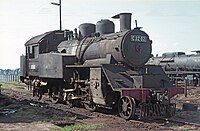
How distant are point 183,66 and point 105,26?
17.6 metres

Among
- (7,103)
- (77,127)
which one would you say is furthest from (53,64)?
(77,127)

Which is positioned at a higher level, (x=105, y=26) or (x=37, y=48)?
(x=105, y=26)

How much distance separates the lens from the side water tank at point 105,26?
15148 mm

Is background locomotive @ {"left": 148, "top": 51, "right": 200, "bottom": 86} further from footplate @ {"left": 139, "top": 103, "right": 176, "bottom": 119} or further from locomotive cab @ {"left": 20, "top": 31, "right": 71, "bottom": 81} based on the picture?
footplate @ {"left": 139, "top": 103, "right": 176, "bottom": 119}

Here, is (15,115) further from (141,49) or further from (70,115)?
(141,49)

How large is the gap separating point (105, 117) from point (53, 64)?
4510mm

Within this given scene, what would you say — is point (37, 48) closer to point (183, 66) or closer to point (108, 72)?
point (108, 72)

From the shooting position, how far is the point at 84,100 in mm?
14016

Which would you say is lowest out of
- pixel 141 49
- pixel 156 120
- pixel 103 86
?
pixel 156 120

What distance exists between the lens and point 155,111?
448 inches

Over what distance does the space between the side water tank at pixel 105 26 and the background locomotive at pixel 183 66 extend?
46.5 ft

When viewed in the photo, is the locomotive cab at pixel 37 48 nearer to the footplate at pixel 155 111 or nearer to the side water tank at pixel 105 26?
the side water tank at pixel 105 26

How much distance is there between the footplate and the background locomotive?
55.1ft

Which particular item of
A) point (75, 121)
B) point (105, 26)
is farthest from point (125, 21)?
point (75, 121)
